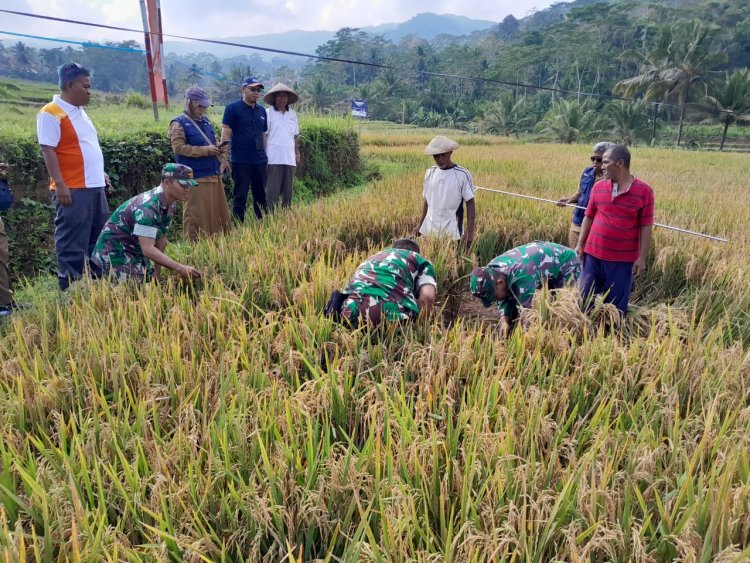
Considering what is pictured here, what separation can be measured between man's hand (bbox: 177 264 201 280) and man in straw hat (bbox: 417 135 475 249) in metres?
1.81

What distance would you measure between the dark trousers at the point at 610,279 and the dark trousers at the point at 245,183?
3168mm

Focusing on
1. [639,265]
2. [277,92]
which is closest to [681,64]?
[277,92]

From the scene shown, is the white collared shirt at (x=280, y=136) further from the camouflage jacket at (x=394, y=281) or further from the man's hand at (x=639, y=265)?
the man's hand at (x=639, y=265)

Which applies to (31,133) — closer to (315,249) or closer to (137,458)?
(315,249)

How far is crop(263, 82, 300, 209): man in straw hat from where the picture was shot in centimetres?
516

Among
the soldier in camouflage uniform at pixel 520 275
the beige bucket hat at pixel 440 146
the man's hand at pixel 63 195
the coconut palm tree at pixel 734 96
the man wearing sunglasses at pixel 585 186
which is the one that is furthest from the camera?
the coconut palm tree at pixel 734 96

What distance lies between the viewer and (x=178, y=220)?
18.3 ft

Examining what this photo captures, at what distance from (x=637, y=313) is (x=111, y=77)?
82.1m

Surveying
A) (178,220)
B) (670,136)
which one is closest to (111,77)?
(670,136)

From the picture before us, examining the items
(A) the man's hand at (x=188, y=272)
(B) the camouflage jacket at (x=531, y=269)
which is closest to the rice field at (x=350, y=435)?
(A) the man's hand at (x=188, y=272)

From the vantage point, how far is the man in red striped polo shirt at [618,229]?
120 inches

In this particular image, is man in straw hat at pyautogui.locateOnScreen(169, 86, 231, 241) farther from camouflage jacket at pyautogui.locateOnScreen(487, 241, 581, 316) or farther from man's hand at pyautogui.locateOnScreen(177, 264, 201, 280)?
camouflage jacket at pyautogui.locateOnScreen(487, 241, 581, 316)

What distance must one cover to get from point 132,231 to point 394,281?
1676 mm

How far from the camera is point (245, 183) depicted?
5.18m
